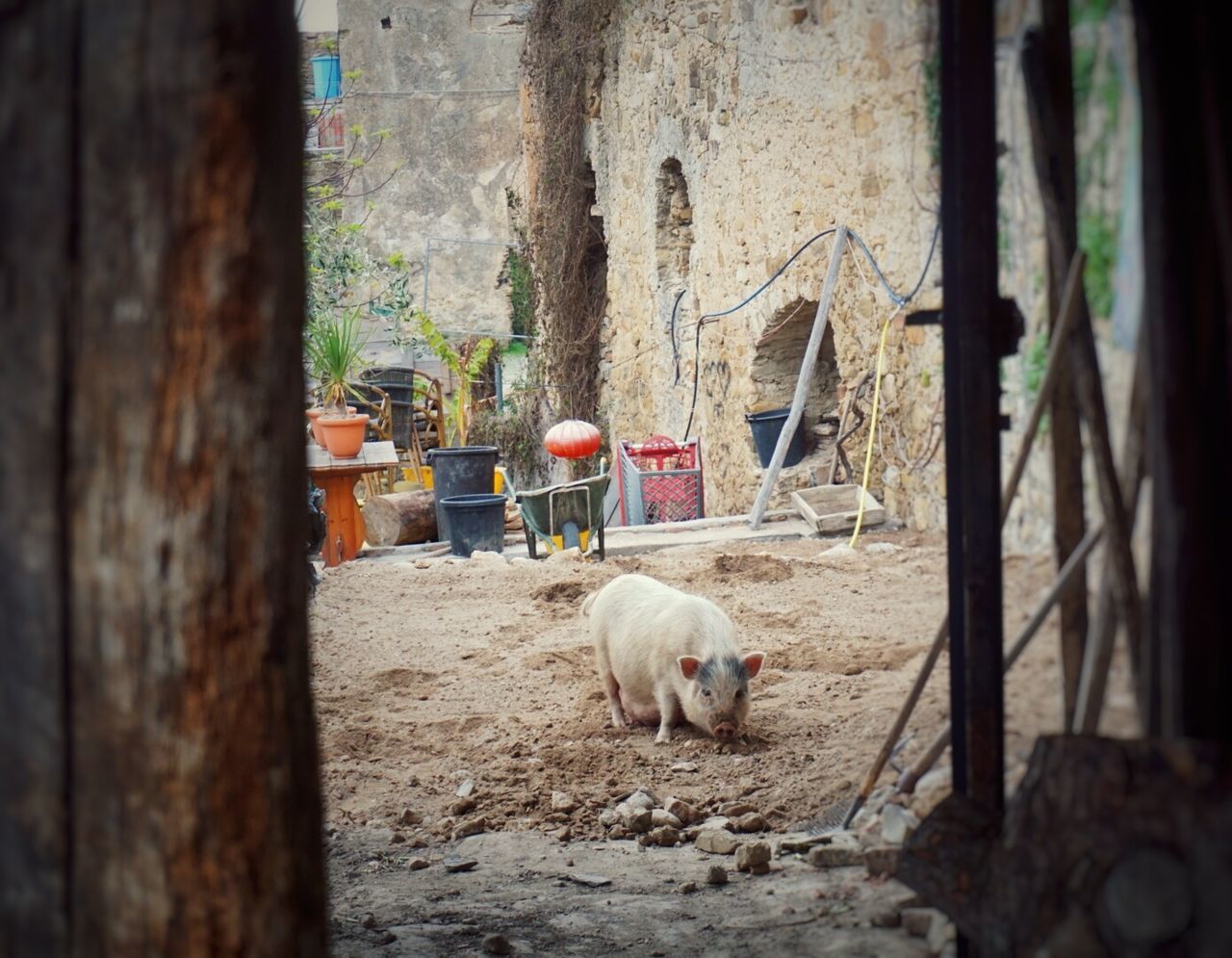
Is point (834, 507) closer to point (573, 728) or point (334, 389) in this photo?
point (573, 728)

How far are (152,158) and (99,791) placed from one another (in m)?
0.74

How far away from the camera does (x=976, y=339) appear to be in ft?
7.39

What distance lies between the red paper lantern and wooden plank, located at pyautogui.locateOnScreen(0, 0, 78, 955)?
8183 millimetres

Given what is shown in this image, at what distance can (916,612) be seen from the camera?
216 inches

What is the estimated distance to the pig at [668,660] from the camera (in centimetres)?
451

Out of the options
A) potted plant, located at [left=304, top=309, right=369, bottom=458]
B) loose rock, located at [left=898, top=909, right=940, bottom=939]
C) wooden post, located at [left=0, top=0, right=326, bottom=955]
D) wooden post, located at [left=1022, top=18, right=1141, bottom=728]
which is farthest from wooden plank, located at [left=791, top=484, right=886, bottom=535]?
wooden post, located at [left=0, top=0, right=326, bottom=955]

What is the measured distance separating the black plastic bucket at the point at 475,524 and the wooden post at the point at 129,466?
7.23 meters

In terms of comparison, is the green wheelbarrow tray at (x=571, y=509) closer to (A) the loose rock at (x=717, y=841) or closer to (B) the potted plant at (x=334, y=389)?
(B) the potted plant at (x=334, y=389)

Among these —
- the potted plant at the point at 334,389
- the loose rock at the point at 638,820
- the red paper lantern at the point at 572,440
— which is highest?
the potted plant at the point at 334,389

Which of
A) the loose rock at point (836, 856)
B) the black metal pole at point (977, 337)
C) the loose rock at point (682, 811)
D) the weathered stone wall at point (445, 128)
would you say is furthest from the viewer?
the weathered stone wall at point (445, 128)

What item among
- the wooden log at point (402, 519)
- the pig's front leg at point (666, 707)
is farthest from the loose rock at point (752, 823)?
the wooden log at point (402, 519)

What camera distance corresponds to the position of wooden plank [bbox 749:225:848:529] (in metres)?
7.60


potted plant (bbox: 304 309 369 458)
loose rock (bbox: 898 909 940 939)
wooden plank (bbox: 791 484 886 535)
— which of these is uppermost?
potted plant (bbox: 304 309 369 458)

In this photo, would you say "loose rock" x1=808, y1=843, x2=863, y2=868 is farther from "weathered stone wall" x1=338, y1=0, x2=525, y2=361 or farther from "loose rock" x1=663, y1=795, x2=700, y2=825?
"weathered stone wall" x1=338, y1=0, x2=525, y2=361
